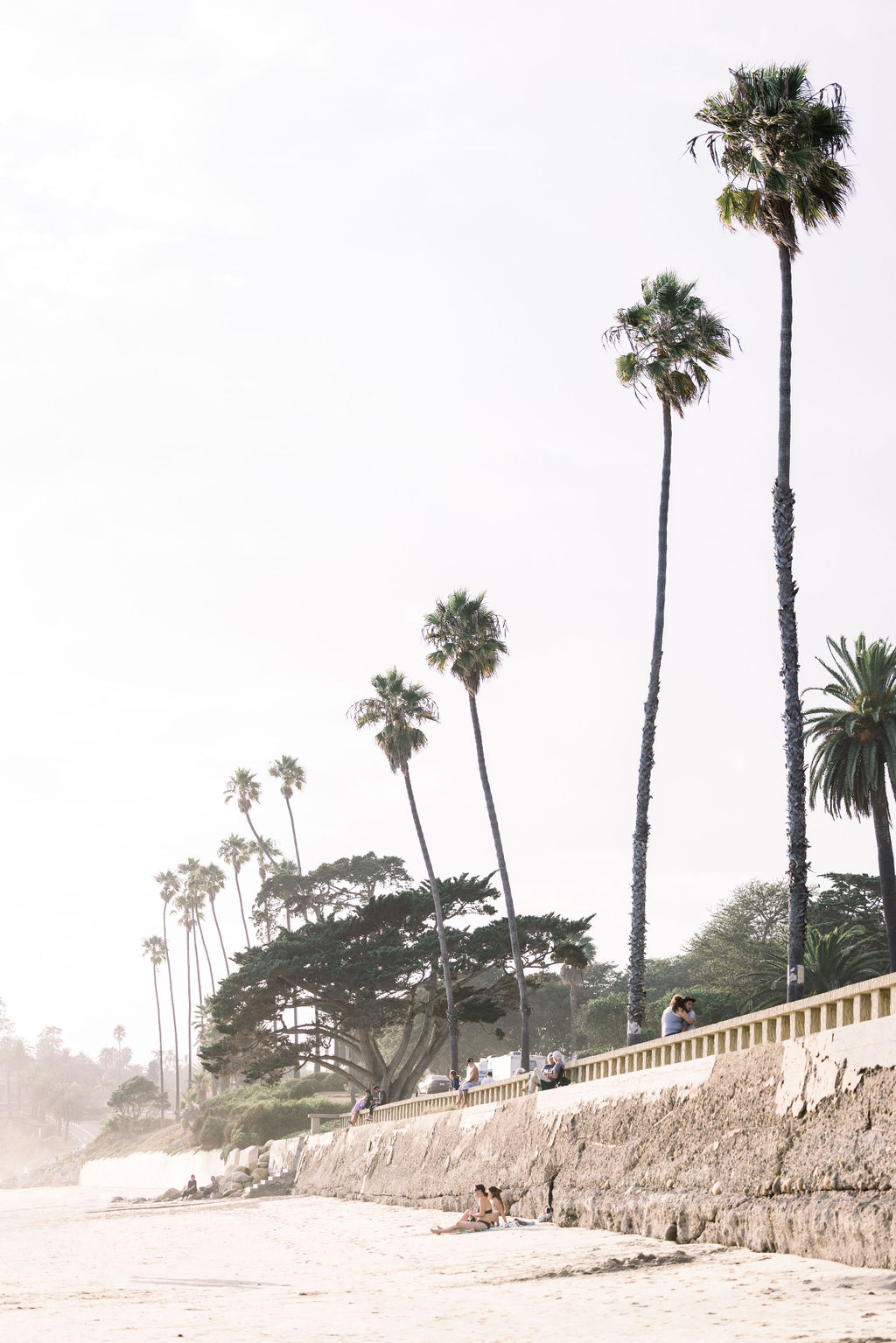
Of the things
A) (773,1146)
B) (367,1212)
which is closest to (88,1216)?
(367,1212)

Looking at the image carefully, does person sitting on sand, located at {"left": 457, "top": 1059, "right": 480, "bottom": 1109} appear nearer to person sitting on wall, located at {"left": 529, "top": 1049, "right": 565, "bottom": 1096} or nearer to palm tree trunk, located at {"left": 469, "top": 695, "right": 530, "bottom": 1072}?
person sitting on wall, located at {"left": 529, "top": 1049, "right": 565, "bottom": 1096}

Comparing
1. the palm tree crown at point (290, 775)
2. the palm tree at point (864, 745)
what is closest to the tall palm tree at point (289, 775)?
the palm tree crown at point (290, 775)

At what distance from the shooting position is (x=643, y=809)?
28.0m

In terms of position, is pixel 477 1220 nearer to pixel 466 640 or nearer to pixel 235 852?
pixel 466 640

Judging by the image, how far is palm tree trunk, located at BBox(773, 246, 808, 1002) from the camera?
800 inches

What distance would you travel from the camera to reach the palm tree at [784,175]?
21828 millimetres

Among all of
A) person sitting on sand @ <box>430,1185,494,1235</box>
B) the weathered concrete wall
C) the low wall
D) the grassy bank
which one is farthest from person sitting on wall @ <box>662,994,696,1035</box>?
the grassy bank

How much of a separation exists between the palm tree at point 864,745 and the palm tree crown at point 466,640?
453 inches

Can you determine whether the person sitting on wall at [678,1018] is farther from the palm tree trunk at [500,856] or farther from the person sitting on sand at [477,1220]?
the palm tree trunk at [500,856]

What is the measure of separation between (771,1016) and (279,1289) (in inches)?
241

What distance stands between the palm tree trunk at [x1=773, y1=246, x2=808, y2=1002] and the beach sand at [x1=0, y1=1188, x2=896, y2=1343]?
22.5 feet

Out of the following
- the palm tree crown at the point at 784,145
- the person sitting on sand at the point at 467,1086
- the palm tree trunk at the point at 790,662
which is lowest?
the person sitting on sand at the point at 467,1086

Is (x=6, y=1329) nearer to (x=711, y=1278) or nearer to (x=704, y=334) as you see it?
(x=711, y=1278)

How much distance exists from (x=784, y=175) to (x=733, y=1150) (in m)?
17.3
